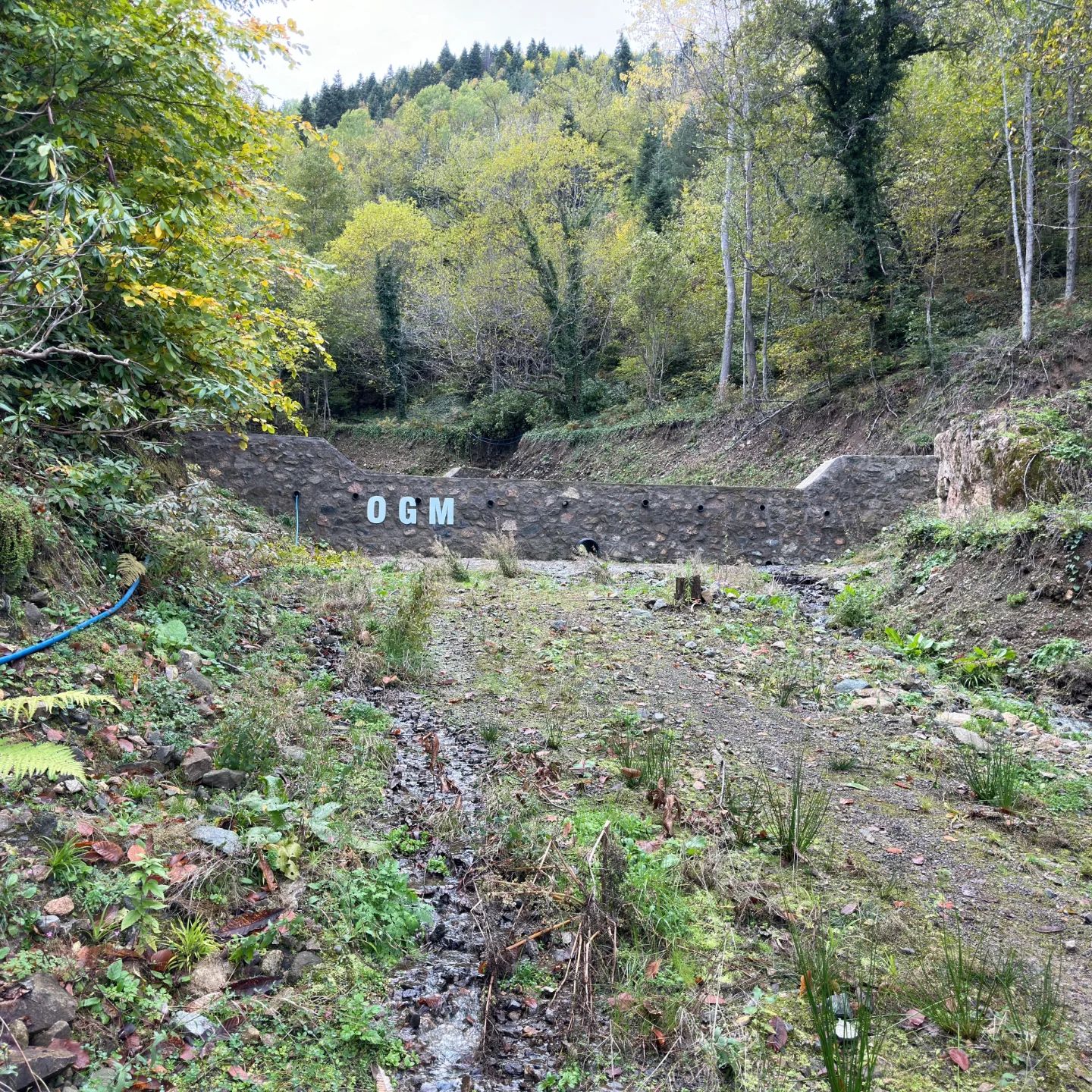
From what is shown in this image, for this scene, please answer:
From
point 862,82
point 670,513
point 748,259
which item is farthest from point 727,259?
point 670,513

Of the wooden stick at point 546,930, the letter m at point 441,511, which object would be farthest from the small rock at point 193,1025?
the letter m at point 441,511

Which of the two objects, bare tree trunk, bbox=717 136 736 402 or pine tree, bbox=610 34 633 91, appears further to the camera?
pine tree, bbox=610 34 633 91

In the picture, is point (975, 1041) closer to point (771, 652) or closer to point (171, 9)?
point (771, 652)

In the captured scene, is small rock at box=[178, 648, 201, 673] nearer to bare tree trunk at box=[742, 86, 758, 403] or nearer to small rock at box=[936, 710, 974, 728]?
small rock at box=[936, 710, 974, 728]

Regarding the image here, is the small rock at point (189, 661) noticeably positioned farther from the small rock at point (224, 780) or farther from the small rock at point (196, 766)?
the small rock at point (224, 780)

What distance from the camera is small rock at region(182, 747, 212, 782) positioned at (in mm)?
2975

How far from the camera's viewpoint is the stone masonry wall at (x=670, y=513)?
11289 mm

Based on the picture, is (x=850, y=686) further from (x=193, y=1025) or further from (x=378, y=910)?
(x=193, y=1025)

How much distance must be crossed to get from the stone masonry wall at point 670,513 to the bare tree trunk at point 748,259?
7.96 meters

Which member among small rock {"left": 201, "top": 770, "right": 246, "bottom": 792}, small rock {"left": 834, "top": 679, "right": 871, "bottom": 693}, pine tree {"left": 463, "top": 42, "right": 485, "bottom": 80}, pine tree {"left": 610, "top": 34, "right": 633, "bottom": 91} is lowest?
small rock {"left": 834, "top": 679, "right": 871, "bottom": 693}

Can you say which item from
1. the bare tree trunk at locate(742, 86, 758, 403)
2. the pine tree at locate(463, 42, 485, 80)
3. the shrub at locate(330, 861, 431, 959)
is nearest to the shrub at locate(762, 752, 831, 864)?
the shrub at locate(330, 861, 431, 959)

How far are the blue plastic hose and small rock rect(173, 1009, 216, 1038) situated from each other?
187 centimetres

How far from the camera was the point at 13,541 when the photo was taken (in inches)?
141

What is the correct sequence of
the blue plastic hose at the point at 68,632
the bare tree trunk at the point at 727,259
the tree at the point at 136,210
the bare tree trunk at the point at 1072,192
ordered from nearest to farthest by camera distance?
the blue plastic hose at the point at 68,632 → the tree at the point at 136,210 → the bare tree trunk at the point at 1072,192 → the bare tree trunk at the point at 727,259
